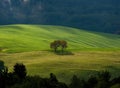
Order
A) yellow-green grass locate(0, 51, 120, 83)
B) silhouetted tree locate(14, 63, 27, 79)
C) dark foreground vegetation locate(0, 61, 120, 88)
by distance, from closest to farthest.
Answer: dark foreground vegetation locate(0, 61, 120, 88)
silhouetted tree locate(14, 63, 27, 79)
yellow-green grass locate(0, 51, 120, 83)


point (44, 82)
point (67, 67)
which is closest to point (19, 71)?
point (44, 82)

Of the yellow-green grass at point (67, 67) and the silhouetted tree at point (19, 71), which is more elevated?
the silhouetted tree at point (19, 71)

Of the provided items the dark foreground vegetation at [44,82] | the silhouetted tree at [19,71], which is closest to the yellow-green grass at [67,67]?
the silhouetted tree at [19,71]

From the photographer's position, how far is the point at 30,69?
128625 mm

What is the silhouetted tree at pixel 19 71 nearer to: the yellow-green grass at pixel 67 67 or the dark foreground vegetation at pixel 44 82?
the dark foreground vegetation at pixel 44 82

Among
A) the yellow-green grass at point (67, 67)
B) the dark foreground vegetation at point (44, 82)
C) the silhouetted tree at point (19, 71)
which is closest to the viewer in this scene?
the dark foreground vegetation at point (44, 82)

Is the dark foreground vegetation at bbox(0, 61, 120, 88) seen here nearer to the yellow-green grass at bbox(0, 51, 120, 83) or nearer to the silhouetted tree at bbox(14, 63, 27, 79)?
the silhouetted tree at bbox(14, 63, 27, 79)

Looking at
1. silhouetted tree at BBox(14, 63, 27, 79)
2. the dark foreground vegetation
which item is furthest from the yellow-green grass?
the dark foreground vegetation

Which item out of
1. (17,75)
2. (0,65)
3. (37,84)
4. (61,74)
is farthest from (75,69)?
(37,84)

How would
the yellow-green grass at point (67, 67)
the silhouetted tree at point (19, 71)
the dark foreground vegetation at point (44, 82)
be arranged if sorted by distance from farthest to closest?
the yellow-green grass at point (67, 67) → the silhouetted tree at point (19, 71) → the dark foreground vegetation at point (44, 82)

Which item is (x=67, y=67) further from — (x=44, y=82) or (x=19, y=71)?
(x=44, y=82)

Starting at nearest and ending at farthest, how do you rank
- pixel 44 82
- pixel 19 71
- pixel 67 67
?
pixel 44 82, pixel 19 71, pixel 67 67

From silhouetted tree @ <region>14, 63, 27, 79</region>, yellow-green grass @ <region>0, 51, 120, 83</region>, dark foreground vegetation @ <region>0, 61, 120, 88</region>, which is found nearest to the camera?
dark foreground vegetation @ <region>0, 61, 120, 88</region>

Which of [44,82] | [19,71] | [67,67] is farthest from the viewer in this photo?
[67,67]
